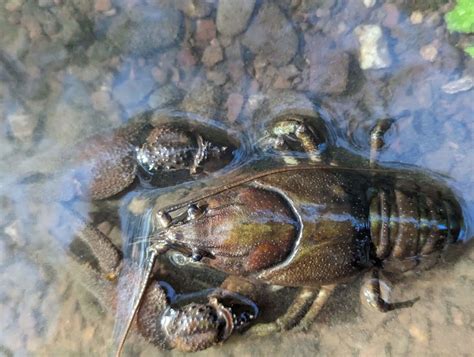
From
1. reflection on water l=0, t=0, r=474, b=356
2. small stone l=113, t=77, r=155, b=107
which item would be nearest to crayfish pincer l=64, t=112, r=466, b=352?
reflection on water l=0, t=0, r=474, b=356

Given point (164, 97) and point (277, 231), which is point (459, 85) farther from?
point (164, 97)

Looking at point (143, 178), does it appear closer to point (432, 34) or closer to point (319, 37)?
point (319, 37)

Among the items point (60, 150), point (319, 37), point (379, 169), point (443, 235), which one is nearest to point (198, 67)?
point (319, 37)

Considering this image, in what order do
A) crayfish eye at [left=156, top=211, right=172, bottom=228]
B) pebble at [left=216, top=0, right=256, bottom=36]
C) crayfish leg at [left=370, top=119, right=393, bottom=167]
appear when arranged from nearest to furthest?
crayfish eye at [left=156, top=211, right=172, bottom=228]
crayfish leg at [left=370, top=119, right=393, bottom=167]
pebble at [left=216, top=0, right=256, bottom=36]

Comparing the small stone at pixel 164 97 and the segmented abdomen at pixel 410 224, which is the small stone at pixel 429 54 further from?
the small stone at pixel 164 97

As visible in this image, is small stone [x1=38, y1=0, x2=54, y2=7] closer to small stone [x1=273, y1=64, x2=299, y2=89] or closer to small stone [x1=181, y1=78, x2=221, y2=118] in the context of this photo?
small stone [x1=181, y1=78, x2=221, y2=118]
